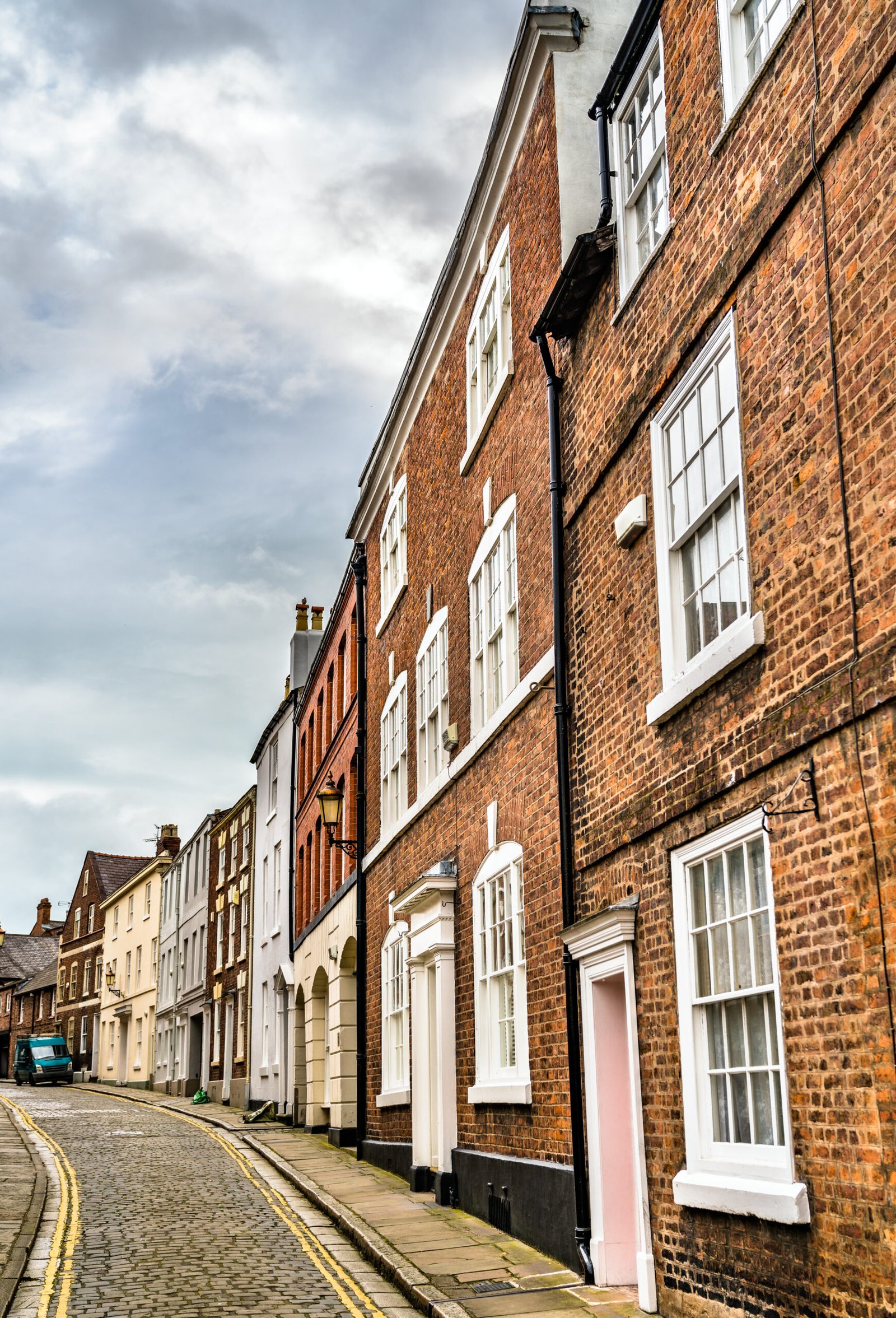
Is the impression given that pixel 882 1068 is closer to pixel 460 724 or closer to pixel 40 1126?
pixel 460 724

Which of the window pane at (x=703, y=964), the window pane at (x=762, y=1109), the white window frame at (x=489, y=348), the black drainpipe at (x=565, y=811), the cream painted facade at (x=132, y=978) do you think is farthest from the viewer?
the cream painted facade at (x=132, y=978)

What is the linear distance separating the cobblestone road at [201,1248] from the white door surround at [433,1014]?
4.77 feet

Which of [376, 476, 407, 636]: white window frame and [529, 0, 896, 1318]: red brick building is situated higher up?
[376, 476, 407, 636]: white window frame

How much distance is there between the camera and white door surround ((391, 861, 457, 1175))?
13.5 metres

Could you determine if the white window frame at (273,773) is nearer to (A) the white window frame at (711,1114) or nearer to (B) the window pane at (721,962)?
(A) the white window frame at (711,1114)

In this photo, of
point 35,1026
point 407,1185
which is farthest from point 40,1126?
point 35,1026

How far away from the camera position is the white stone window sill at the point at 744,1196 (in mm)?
6270

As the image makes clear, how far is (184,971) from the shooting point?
44156 millimetres

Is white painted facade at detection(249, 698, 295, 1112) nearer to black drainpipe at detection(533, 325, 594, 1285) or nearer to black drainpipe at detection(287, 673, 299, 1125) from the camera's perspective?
black drainpipe at detection(287, 673, 299, 1125)

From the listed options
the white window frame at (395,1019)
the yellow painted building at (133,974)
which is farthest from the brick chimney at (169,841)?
the white window frame at (395,1019)

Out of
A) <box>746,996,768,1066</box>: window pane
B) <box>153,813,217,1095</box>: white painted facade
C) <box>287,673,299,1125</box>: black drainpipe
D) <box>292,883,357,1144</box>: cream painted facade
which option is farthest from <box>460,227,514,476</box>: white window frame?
<box>153,813,217,1095</box>: white painted facade

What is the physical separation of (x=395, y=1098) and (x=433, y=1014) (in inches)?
101

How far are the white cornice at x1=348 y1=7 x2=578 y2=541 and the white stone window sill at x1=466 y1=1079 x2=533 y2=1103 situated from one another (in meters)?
8.83

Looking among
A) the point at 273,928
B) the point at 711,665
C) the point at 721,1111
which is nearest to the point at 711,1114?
the point at 721,1111
